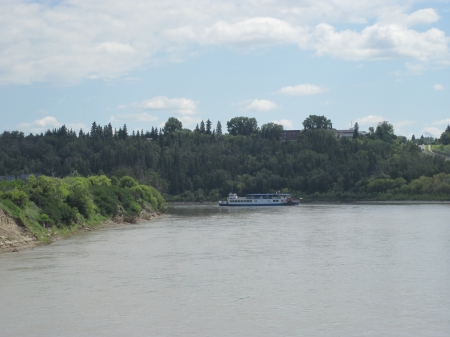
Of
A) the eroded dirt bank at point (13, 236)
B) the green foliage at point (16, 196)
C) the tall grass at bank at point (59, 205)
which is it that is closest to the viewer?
the eroded dirt bank at point (13, 236)

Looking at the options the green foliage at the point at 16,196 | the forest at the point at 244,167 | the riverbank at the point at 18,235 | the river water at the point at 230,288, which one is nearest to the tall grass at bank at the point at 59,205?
the green foliage at the point at 16,196

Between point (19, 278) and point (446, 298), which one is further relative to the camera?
point (19, 278)

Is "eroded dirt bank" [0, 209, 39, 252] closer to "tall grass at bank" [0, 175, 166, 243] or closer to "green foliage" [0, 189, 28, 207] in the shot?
"tall grass at bank" [0, 175, 166, 243]

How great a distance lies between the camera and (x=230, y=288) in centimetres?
2798

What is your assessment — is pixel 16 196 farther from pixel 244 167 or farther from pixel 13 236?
pixel 244 167

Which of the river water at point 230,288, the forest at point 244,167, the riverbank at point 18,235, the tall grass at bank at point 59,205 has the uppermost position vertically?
the forest at point 244,167

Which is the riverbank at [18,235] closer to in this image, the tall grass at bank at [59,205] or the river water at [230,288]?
the tall grass at bank at [59,205]

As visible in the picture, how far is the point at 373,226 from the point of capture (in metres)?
60.1

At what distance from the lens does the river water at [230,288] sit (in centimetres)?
2156

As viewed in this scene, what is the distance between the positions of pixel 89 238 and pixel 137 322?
29092mm

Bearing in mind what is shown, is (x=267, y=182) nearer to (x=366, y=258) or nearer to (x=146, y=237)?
(x=146, y=237)

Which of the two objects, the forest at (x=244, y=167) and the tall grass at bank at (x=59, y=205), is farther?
the forest at (x=244, y=167)

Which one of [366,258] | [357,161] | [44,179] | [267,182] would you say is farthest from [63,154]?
[366,258]

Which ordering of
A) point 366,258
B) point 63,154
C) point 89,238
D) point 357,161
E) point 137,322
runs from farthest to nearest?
1. point 63,154
2. point 357,161
3. point 89,238
4. point 366,258
5. point 137,322
